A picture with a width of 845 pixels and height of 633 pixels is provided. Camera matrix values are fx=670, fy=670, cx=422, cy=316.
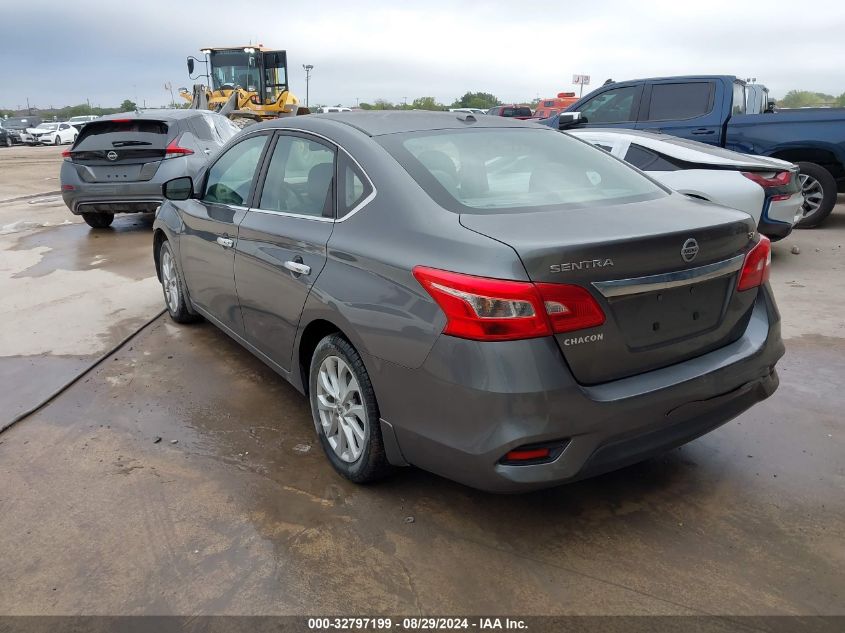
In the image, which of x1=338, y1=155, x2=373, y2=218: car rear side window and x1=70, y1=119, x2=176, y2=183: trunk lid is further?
x1=70, y1=119, x2=176, y2=183: trunk lid

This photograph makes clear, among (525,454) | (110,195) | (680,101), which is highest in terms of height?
(680,101)

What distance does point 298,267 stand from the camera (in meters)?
3.16

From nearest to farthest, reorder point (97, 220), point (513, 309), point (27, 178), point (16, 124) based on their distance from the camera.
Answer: point (513, 309) < point (97, 220) < point (27, 178) < point (16, 124)

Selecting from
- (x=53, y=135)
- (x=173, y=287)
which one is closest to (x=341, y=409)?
(x=173, y=287)

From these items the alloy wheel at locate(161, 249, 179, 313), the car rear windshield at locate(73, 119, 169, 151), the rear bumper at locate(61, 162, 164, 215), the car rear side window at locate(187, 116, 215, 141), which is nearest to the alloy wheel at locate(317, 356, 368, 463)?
the alloy wheel at locate(161, 249, 179, 313)

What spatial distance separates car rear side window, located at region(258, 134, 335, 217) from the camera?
3219 millimetres

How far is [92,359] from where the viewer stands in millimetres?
4699

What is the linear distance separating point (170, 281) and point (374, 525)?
339 cm

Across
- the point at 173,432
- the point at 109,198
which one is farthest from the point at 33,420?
the point at 109,198

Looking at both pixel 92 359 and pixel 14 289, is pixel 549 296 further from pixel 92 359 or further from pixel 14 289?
pixel 14 289

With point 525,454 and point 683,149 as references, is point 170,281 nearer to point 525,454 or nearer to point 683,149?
point 525,454

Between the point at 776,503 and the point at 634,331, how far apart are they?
3.79 feet

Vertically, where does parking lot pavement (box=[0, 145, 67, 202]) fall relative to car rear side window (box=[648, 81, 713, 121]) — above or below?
below

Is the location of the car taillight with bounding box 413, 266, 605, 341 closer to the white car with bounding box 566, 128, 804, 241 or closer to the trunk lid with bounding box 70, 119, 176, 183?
the white car with bounding box 566, 128, 804, 241
